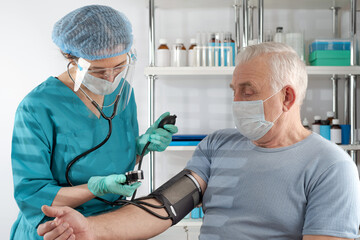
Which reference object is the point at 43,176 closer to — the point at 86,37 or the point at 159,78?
the point at 86,37

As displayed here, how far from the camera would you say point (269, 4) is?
2225 mm

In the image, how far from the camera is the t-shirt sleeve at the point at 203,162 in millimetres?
1229

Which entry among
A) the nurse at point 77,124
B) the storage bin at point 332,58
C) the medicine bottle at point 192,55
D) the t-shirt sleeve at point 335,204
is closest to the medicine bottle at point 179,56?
the medicine bottle at point 192,55

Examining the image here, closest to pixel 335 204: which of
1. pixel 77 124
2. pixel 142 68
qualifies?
pixel 77 124

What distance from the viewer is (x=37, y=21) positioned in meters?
2.23

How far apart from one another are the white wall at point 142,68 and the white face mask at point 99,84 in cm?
123

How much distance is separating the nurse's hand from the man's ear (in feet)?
2.15

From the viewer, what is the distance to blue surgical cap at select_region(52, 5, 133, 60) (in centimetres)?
100

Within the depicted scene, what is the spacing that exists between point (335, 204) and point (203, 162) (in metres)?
0.43

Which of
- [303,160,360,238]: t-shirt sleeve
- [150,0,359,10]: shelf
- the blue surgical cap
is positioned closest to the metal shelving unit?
[150,0,359,10]: shelf

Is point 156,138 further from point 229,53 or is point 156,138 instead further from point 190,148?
point 229,53

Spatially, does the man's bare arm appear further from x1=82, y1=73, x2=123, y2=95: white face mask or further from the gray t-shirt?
x1=82, y1=73, x2=123, y2=95: white face mask

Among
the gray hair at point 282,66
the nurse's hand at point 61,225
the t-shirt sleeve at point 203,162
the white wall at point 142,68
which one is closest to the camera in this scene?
the nurse's hand at point 61,225

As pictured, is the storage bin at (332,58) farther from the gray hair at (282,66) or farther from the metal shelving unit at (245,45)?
the gray hair at (282,66)
